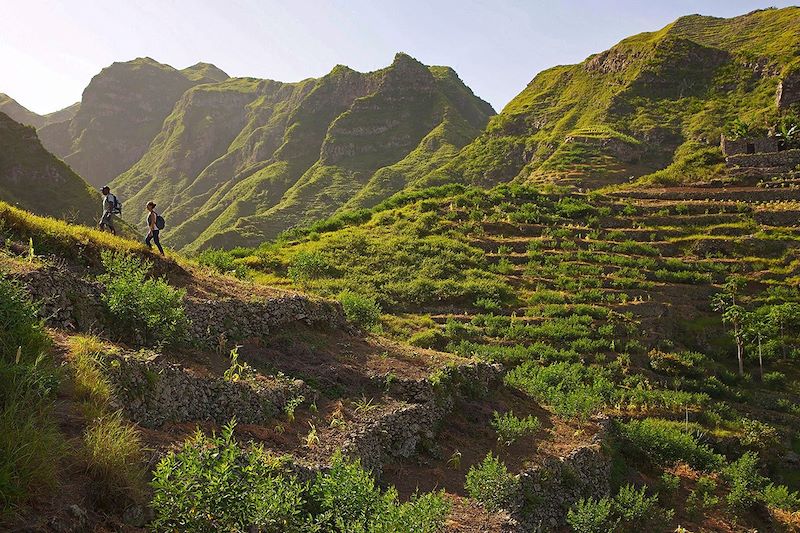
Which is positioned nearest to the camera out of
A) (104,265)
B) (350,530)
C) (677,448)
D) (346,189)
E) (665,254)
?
(350,530)

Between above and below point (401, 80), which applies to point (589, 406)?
below

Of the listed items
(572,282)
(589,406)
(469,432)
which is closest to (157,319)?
(469,432)

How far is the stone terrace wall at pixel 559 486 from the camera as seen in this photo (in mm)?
10250

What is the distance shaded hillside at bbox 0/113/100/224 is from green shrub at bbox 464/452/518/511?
224 ft

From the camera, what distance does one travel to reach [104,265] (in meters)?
10.8

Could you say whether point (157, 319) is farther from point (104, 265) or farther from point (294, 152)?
point (294, 152)

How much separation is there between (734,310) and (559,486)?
67.4ft

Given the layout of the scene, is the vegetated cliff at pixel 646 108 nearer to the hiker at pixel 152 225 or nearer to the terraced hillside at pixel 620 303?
the terraced hillside at pixel 620 303

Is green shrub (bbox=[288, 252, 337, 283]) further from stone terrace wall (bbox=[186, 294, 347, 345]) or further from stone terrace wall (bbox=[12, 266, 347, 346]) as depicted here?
stone terrace wall (bbox=[186, 294, 347, 345])

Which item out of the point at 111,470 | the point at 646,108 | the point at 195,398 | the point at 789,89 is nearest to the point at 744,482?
the point at 195,398

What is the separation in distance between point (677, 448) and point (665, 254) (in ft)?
66.5

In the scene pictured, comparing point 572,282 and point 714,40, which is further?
point 714,40

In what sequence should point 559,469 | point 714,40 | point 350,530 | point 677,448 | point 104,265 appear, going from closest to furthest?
point 350,530 < point 104,265 < point 559,469 < point 677,448 < point 714,40

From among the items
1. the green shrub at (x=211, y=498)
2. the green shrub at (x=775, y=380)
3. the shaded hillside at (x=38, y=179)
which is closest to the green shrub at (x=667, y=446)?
the green shrub at (x=775, y=380)
